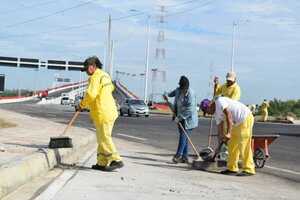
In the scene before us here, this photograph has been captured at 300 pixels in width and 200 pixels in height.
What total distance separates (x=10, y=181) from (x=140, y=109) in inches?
1680

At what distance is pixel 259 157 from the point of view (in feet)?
47.8

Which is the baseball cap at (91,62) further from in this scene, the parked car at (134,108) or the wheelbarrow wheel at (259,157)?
the parked car at (134,108)

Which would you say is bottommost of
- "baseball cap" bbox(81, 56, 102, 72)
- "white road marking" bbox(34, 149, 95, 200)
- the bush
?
the bush

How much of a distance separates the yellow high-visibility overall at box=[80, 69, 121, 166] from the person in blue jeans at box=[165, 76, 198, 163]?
304 centimetres

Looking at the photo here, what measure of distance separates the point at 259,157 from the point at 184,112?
1866 mm

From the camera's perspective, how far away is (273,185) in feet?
38.9

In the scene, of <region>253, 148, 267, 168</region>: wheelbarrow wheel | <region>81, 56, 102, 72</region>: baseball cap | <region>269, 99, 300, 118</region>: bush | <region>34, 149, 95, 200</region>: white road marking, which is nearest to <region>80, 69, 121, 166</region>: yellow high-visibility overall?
<region>81, 56, 102, 72</region>: baseball cap

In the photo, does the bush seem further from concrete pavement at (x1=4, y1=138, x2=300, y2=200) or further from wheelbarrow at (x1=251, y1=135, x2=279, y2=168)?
concrete pavement at (x1=4, y1=138, x2=300, y2=200)

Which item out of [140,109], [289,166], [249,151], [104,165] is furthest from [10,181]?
[140,109]

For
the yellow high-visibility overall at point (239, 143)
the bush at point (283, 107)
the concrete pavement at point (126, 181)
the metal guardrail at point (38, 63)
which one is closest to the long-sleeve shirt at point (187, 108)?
the concrete pavement at point (126, 181)

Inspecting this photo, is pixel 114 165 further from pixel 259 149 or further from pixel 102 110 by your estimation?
pixel 259 149

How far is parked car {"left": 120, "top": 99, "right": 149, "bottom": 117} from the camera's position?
51.9 metres

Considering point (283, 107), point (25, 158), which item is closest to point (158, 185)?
point (25, 158)

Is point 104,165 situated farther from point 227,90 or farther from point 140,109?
point 140,109
